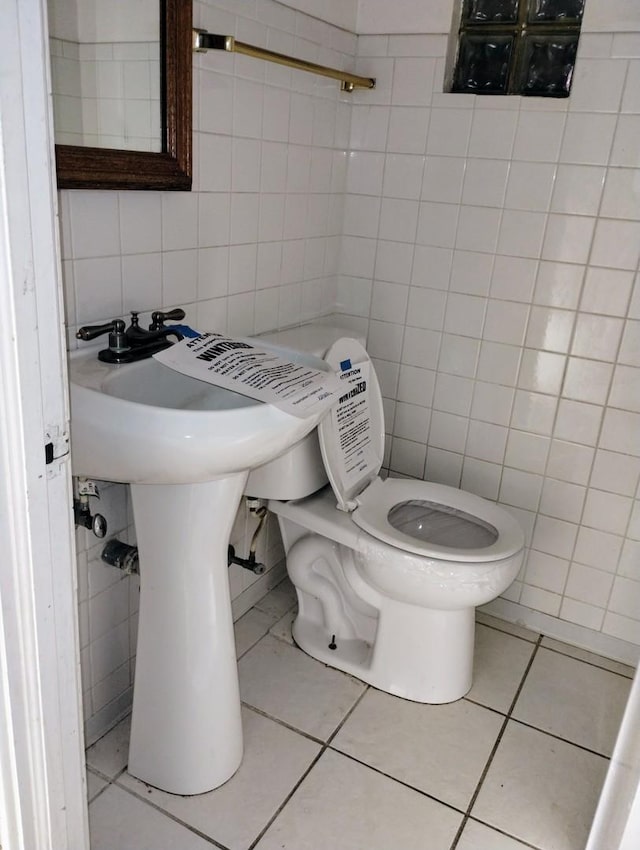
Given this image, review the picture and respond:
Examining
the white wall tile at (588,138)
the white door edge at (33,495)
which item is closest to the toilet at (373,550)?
the white wall tile at (588,138)

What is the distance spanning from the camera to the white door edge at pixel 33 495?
70 centimetres

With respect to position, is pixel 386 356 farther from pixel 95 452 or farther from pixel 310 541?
pixel 95 452

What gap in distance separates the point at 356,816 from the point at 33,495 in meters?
0.99

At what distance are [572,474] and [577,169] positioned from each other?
2.52 feet

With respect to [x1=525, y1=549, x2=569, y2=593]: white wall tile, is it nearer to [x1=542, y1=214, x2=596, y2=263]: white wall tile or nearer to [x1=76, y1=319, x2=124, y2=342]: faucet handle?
[x1=542, y1=214, x2=596, y2=263]: white wall tile

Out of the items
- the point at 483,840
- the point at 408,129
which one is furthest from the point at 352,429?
the point at 483,840

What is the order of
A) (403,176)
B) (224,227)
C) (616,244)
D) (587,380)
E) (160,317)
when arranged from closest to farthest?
1. (160,317)
2. (224,227)
3. (616,244)
4. (587,380)
5. (403,176)

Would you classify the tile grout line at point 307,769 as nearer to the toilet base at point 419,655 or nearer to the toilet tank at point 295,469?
the toilet base at point 419,655

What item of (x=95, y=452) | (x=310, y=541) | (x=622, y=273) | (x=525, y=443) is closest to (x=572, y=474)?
(x=525, y=443)

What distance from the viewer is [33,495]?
816 mm

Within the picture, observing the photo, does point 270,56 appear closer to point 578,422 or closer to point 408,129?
point 408,129

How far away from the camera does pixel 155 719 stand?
1.38 meters

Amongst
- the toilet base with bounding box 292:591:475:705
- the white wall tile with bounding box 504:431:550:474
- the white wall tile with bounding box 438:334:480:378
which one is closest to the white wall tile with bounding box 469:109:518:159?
the white wall tile with bounding box 438:334:480:378

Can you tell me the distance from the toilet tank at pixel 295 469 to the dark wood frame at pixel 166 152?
0.44 metres
